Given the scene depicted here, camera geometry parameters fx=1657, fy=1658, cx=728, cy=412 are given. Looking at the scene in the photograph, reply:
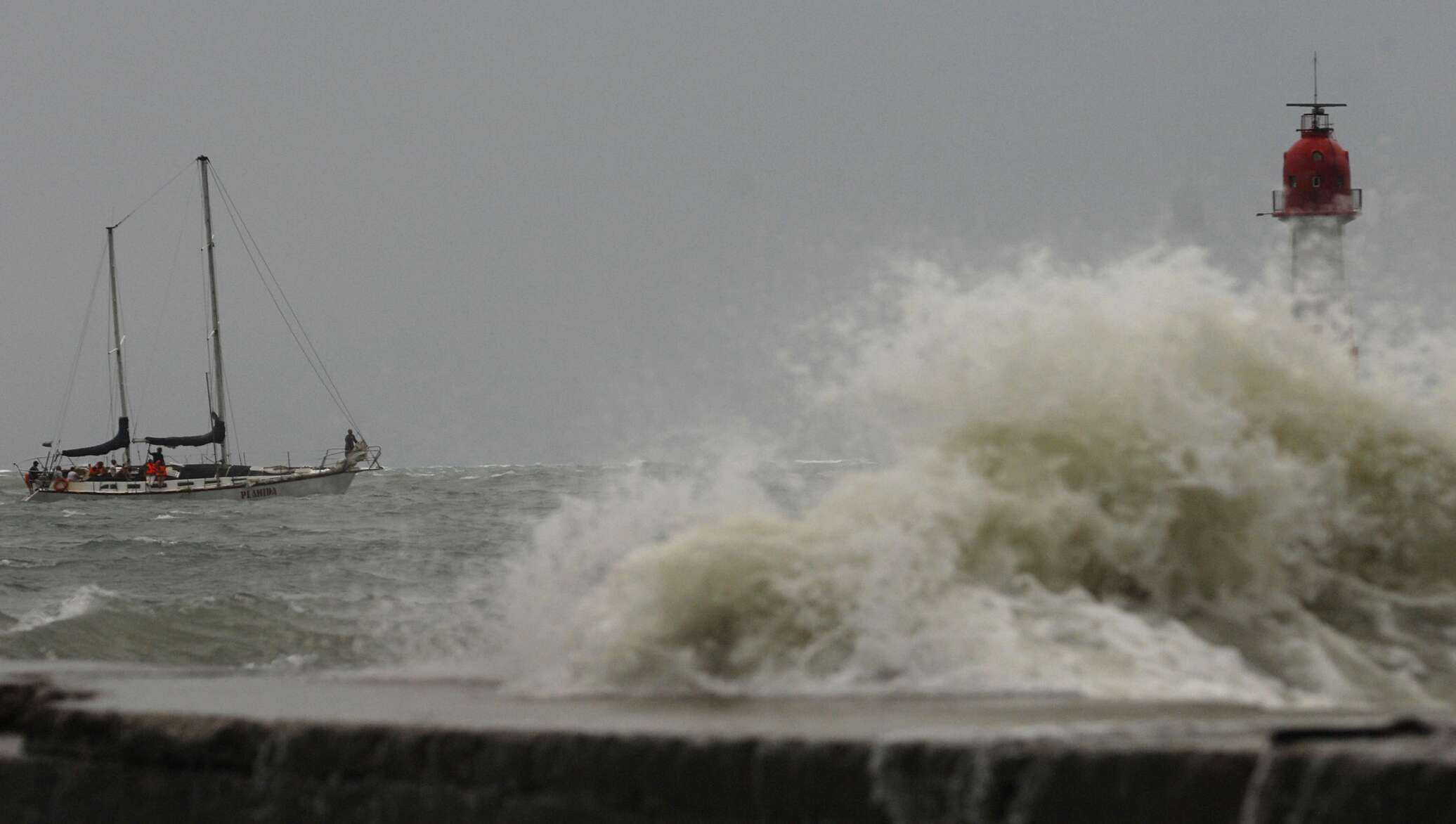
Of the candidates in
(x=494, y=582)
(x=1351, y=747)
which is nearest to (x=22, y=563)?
(x=494, y=582)

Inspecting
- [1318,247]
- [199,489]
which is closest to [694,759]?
[1318,247]

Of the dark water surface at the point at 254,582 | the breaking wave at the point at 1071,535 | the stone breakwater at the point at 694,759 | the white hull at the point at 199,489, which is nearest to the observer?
the stone breakwater at the point at 694,759

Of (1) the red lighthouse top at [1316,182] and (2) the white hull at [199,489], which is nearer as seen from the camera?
(1) the red lighthouse top at [1316,182]

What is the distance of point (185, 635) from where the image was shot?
965cm

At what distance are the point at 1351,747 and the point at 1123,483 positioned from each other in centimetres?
188

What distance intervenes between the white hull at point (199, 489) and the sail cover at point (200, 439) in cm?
166

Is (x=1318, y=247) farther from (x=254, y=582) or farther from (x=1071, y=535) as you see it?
(x=1071, y=535)

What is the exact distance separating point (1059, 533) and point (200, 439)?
152 ft

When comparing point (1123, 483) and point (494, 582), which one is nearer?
point (1123, 483)

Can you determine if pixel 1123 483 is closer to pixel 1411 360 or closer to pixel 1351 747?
pixel 1411 360

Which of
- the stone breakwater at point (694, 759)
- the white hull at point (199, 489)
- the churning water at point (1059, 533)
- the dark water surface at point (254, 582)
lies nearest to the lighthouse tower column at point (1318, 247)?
the dark water surface at point (254, 582)

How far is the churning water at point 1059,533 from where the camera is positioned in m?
3.61

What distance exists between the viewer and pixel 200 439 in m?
47.5

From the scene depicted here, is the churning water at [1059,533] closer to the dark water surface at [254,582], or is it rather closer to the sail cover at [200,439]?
the dark water surface at [254,582]
